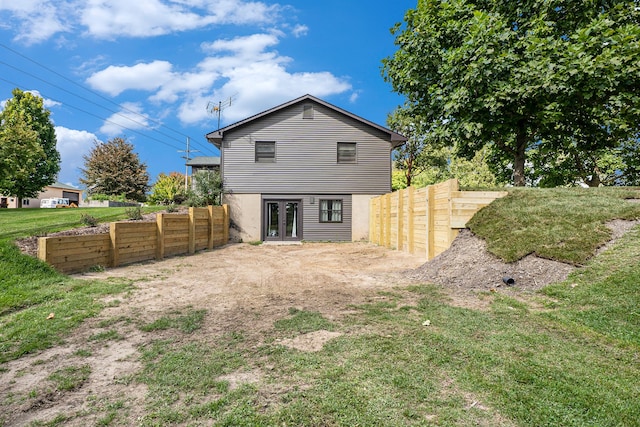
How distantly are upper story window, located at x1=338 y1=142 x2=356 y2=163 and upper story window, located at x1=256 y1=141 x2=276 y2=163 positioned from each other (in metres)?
3.82

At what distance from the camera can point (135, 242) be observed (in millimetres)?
9891

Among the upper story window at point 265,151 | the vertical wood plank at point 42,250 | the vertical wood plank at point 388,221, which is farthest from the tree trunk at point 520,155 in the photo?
the vertical wood plank at point 42,250

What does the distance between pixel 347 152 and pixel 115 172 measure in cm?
3019

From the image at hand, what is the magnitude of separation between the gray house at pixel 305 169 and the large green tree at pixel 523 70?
4470 mm

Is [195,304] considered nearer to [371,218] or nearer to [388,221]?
[388,221]

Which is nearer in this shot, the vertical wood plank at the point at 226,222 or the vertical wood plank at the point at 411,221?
the vertical wood plank at the point at 411,221

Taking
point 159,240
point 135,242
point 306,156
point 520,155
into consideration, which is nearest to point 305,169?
point 306,156

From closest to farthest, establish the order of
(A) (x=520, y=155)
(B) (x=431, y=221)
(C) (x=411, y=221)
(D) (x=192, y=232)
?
(B) (x=431, y=221), (C) (x=411, y=221), (D) (x=192, y=232), (A) (x=520, y=155)

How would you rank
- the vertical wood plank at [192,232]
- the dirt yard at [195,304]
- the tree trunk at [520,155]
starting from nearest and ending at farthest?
the dirt yard at [195,304] → the vertical wood plank at [192,232] → the tree trunk at [520,155]

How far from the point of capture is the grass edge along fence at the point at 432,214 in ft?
28.8

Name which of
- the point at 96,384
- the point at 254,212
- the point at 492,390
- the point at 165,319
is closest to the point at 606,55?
the point at 492,390

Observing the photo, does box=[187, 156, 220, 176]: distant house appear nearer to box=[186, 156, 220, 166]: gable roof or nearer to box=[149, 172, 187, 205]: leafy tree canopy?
box=[186, 156, 220, 166]: gable roof

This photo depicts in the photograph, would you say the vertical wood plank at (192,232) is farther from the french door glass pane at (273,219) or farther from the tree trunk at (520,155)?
the tree trunk at (520,155)

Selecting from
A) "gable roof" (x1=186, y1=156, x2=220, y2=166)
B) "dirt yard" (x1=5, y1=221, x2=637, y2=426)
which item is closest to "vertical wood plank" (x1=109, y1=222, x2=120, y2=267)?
"dirt yard" (x1=5, y1=221, x2=637, y2=426)
